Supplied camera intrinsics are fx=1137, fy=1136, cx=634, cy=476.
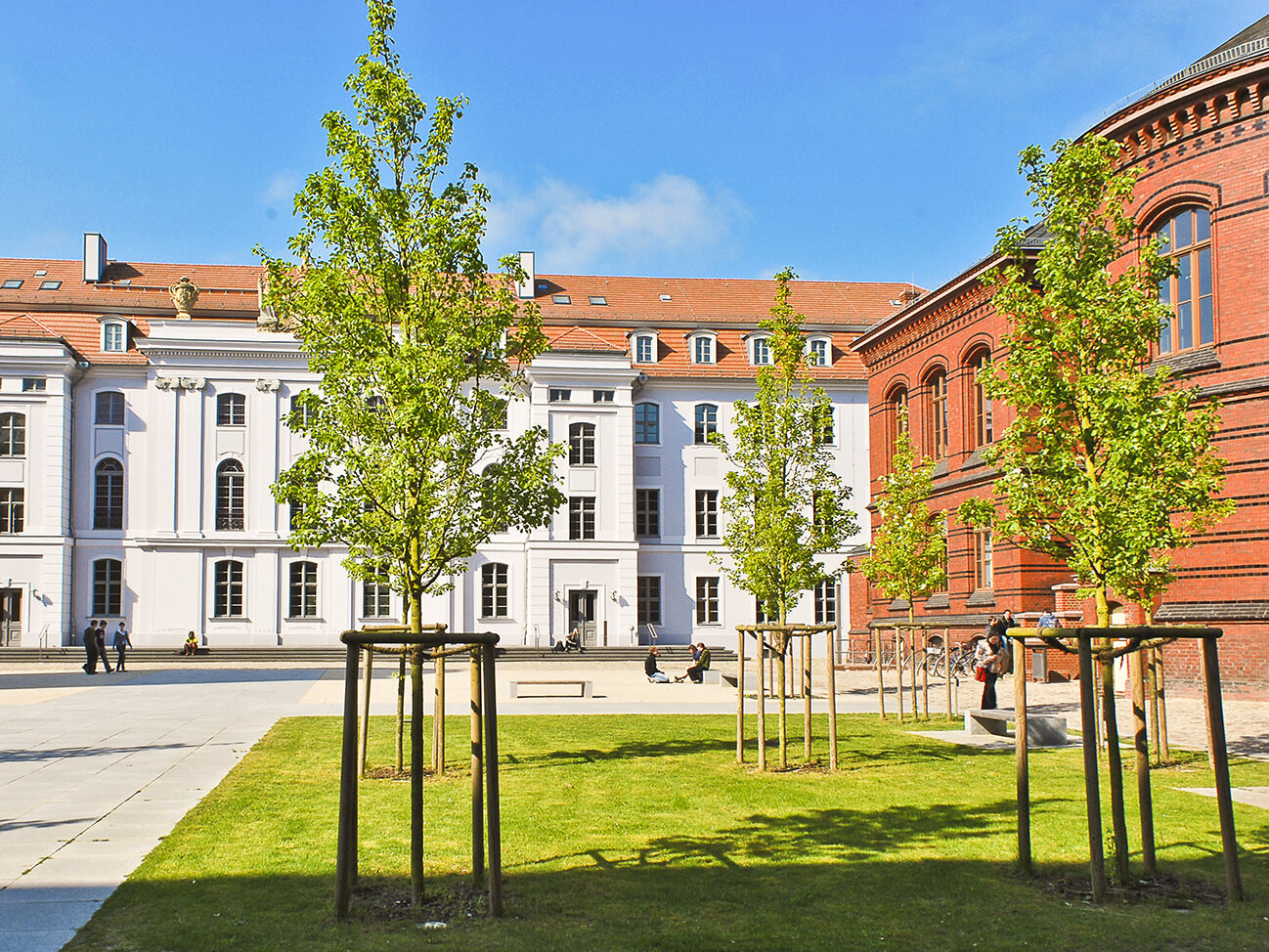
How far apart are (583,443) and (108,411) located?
68.2ft

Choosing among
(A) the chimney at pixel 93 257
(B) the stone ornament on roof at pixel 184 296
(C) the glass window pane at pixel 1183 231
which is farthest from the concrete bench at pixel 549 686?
(A) the chimney at pixel 93 257

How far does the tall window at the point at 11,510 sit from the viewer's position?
47.9 meters

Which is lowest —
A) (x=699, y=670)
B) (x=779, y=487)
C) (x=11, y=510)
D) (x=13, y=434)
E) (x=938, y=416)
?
(x=699, y=670)

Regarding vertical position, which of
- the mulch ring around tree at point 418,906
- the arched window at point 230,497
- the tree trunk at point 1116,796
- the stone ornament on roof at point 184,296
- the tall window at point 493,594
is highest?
the stone ornament on roof at point 184,296

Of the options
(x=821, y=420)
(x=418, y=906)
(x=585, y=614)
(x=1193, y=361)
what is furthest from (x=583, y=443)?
(x=418, y=906)

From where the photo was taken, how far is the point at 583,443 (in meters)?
51.1

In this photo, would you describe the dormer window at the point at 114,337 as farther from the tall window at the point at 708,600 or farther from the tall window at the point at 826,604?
the tall window at the point at 826,604

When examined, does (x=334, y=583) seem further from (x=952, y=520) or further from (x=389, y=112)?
(x=389, y=112)

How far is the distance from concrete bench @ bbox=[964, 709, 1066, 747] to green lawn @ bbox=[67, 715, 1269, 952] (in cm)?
225

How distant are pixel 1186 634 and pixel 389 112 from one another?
33.0 ft

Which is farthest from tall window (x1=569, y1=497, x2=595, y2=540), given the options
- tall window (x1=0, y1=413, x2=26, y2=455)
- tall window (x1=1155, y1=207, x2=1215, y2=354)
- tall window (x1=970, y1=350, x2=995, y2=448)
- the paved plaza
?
tall window (x1=1155, y1=207, x2=1215, y2=354)

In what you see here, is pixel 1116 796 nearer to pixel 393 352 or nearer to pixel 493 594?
pixel 393 352

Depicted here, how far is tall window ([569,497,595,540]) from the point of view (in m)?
50.8

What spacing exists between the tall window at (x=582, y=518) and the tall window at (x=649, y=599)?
11.7 ft
